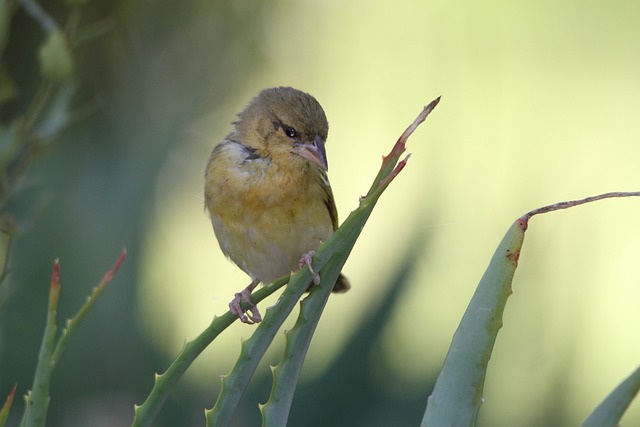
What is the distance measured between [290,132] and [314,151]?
0.10m

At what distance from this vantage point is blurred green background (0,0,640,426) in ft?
8.34

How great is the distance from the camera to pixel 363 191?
3.43m

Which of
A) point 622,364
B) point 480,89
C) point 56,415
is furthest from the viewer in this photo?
point 480,89

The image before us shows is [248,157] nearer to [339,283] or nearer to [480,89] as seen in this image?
[339,283]

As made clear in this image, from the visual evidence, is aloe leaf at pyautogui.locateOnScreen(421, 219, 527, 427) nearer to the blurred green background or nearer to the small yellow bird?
the small yellow bird

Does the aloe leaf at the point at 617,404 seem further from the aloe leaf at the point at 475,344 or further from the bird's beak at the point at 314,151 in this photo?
the bird's beak at the point at 314,151

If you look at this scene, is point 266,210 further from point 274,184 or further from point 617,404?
point 617,404

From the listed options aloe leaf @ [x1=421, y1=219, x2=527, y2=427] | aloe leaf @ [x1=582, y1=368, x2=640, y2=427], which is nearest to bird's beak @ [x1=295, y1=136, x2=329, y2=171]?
aloe leaf @ [x1=421, y1=219, x2=527, y2=427]

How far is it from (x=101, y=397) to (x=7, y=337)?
313mm

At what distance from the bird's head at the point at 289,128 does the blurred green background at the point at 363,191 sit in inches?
19.5

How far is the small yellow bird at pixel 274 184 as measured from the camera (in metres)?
2.23

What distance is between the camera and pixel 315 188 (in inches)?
90.8

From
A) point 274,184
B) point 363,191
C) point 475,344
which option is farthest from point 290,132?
point 475,344

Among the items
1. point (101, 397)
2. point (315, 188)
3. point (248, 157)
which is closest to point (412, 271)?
point (315, 188)
